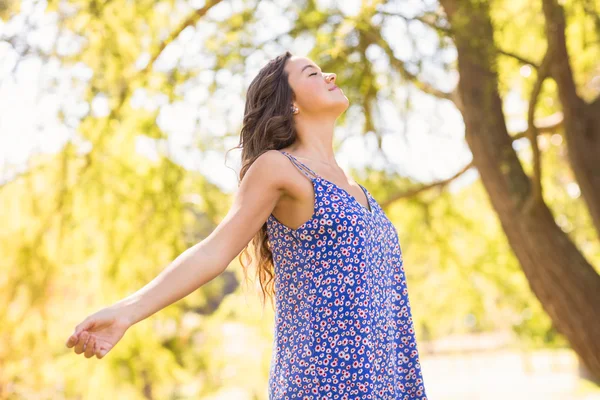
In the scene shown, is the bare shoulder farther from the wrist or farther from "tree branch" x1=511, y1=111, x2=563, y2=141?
"tree branch" x1=511, y1=111, x2=563, y2=141

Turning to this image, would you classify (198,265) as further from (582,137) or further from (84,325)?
(582,137)

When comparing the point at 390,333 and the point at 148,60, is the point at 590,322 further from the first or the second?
the point at 148,60

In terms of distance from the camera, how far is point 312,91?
64.9 inches

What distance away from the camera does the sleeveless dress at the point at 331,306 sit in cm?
141

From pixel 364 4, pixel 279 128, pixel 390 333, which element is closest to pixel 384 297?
pixel 390 333

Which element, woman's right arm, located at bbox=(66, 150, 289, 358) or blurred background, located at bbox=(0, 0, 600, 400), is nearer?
woman's right arm, located at bbox=(66, 150, 289, 358)

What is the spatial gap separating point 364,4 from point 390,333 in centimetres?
204

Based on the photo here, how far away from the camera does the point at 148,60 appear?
3.83 m

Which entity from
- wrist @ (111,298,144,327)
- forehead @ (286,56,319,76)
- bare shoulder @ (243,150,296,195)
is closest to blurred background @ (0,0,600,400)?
forehead @ (286,56,319,76)

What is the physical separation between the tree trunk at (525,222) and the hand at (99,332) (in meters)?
2.30

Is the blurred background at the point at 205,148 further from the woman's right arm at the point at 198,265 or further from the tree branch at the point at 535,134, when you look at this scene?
the woman's right arm at the point at 198,265

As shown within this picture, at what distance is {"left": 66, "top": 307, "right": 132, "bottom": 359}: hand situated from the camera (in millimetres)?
1125

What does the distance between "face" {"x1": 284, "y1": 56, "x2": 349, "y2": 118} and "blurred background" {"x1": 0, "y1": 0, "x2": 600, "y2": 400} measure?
4.11 ft

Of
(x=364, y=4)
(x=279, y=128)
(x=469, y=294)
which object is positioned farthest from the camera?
(x=469, y=294)
